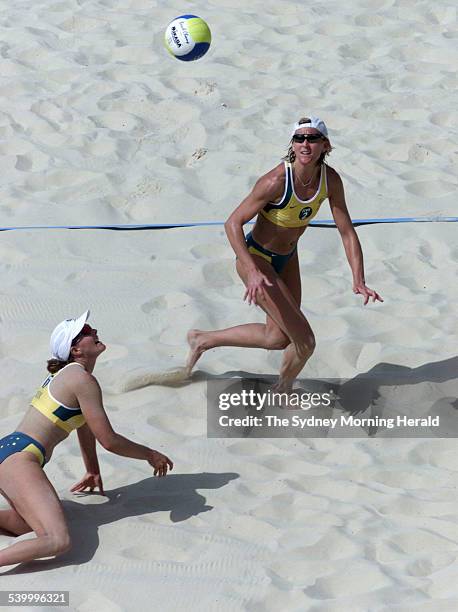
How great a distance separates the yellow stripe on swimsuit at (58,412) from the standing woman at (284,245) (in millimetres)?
1134

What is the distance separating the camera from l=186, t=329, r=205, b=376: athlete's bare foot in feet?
18.3

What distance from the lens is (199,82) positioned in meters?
8.95

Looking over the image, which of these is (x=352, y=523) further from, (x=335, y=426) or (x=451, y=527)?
(x=335, y=426)

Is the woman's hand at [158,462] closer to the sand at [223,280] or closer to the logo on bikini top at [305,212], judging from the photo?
the sand at [223,280]

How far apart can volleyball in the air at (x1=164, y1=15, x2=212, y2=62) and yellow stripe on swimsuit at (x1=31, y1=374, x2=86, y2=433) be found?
3.80 meters

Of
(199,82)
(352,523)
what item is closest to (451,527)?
(352,523)

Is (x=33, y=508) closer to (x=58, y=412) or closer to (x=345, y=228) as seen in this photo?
(x=58, y=412)

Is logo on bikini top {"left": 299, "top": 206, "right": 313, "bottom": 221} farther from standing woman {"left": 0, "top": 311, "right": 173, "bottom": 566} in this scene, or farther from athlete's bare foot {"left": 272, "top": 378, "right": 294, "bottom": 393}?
standing woman {"left": 0, "top": 311, "right": 173, "bottom": 566}

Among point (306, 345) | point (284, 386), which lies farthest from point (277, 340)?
point (284, 386)

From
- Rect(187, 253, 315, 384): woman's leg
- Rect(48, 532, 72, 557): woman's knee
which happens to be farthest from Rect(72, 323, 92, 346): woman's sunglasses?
Rect(187, 253, 315, 384): woman's leg

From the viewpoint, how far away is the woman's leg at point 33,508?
3.95 m

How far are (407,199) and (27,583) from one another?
4461 millimetres

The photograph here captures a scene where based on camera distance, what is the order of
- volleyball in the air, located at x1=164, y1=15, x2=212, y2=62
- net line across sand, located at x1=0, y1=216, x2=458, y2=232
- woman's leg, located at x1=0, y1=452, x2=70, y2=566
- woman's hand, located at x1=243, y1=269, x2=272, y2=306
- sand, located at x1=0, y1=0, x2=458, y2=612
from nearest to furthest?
woman's leg, located at x1=0, y1=452, x2=70, y2=566
sand, located at x1=0, y1=0, x2=458, y2=612
woman's hand, located at x1=243, y1=269, x2=272, y2=306
net line across sand, located at x1=0, y1=216, x2=458, y2=232
volleyball in the air, located at x1=164, y1=15, x2=212, y2=62

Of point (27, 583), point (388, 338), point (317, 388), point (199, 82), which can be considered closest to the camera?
point (27, 583)
